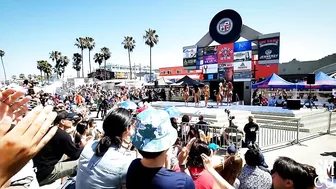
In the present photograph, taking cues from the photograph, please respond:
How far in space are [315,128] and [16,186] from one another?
1359 centimetres

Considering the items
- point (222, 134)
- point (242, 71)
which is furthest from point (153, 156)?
point (242, 71)

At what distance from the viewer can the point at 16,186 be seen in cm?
245

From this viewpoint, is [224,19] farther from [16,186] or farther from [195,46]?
[16,186]

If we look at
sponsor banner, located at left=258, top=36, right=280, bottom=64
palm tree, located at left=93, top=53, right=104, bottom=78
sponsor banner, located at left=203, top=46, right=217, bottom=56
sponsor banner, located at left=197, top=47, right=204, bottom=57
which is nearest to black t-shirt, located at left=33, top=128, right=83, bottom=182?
sponsor banner, located at left=258, top=36, right=280, bottom=64

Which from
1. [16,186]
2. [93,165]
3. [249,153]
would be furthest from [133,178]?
[249,153]

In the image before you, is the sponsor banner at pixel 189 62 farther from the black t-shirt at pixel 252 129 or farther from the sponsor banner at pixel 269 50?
the black t-shirt at pixel 252 129

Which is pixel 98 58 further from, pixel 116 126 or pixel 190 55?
pixel 116 126

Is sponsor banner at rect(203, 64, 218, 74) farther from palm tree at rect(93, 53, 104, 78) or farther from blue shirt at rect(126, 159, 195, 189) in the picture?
Result: palm tree at rect(93, 53, 104, 78)

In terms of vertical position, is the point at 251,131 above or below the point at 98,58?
below

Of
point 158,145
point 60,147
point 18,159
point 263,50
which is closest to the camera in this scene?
point 18,159

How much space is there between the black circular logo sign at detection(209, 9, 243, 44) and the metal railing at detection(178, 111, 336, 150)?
483 inches

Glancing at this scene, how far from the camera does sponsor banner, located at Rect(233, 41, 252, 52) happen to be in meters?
21.3

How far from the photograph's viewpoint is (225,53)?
2314 cm

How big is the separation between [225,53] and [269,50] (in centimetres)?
453
